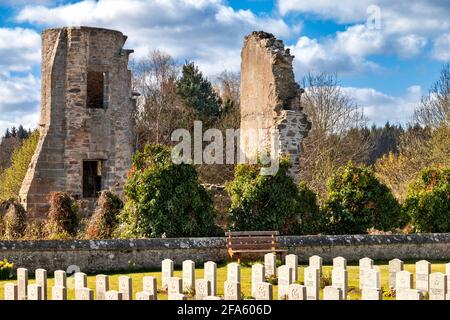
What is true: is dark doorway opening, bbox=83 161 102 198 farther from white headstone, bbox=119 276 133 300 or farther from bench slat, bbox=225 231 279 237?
white headstone, bbox=119 276 133 300

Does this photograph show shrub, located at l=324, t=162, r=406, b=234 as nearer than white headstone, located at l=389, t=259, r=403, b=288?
No

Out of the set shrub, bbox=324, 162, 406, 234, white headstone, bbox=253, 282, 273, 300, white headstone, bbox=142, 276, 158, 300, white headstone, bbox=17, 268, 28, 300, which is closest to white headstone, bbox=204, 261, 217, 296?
white headstone, bbox=142, 276, 158, 300

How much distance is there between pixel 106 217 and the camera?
71.1 feet

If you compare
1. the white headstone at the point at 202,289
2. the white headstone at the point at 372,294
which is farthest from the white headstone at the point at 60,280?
the white headstone at the point at 372,294

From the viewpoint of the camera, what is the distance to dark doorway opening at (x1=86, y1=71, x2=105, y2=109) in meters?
29.4

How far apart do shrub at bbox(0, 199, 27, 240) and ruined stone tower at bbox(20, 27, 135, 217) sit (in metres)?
4.29

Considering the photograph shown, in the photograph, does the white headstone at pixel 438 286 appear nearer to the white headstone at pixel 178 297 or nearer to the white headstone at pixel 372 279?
the white headstone at pixel 372 279

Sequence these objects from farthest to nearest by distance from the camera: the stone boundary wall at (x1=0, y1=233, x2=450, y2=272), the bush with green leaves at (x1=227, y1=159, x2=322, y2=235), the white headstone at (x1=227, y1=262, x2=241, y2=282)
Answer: the bush with green leaves at (x1=227, y1=159, x2=322, y2=235) < the stone boundary wall at (x1=0, y1=233, x2=450, y2=272) < the white headstone at (x1=227, y1=262, x2=241, y2=282)

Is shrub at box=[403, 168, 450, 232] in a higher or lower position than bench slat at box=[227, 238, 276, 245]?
higher

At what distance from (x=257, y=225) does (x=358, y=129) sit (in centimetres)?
2762

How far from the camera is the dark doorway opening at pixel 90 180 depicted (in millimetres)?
Answer: 30562
